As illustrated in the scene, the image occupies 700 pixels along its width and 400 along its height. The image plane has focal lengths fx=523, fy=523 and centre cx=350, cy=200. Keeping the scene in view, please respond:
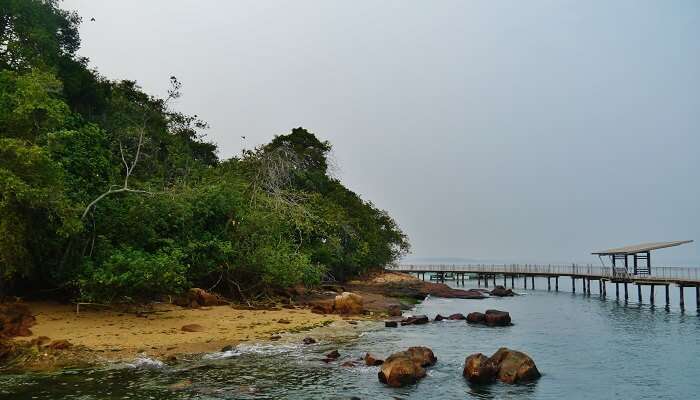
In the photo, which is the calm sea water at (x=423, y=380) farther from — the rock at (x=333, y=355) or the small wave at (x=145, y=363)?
the rock at (x=333, y=355)

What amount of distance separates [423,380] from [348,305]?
14.7 meters

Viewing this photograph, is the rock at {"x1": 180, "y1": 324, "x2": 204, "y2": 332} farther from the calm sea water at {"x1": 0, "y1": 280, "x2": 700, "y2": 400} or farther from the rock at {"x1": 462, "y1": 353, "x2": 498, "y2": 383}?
the rock at {"x1": 462, "y1": 353, "x2": 498, "y2": 383}

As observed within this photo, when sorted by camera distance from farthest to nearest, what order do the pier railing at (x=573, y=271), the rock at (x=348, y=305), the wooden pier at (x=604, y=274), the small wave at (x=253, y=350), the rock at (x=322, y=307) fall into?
1. the pier railing at (x=573, y=271)
2. the wooden pier at (x=604, y=274)
3. the rock at (x=348, y=305)
4. the rock at (x=322, y=307)
5. the small wave at (x=253, y=350)

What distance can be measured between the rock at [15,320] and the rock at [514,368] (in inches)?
588

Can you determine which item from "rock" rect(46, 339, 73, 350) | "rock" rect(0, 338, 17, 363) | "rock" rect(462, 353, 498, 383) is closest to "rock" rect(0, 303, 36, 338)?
"rock" rect(0, 338, 17, 363)

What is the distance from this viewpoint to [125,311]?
20766mm

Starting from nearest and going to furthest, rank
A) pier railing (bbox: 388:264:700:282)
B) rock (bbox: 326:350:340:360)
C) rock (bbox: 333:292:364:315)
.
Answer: rock (bbox: 326:350:340:360)
rock (bbox: 333:292:364:315)
pier railing (bbox: 388:264:700:282)

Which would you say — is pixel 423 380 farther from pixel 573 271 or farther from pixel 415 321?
pixel 573 271

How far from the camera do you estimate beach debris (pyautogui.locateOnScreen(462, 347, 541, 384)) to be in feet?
51.5

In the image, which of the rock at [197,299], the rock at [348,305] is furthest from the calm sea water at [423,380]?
the rock at [197,299]

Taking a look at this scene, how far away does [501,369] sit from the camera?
16.0 m

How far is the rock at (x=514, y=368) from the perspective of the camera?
15.9 m

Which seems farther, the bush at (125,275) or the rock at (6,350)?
the bush at (125,275)

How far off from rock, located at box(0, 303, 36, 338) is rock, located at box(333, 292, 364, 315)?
15845mm
